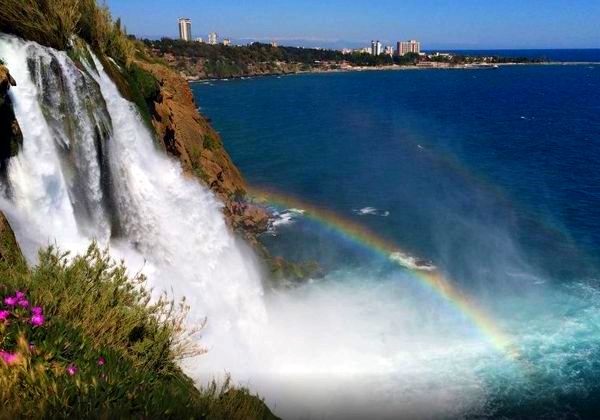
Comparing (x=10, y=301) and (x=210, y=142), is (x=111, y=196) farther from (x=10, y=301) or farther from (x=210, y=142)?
(x=210, y=142)

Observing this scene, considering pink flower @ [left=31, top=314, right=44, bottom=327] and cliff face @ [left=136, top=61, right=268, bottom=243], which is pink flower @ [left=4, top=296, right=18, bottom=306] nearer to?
pink flower @ [left=31, top=314, right=44, bottom=327]

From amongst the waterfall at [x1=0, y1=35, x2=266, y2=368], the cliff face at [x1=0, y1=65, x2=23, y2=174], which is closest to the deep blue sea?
the waterfall at [x1=0, y1=35, x2=266, y2=368]

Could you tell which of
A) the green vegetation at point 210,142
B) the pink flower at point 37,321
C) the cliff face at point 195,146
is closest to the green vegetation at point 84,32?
the cliff face at point 195,146

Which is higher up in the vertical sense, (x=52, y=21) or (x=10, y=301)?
(x=52, y=21)

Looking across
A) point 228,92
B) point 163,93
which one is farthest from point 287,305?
point 228,92

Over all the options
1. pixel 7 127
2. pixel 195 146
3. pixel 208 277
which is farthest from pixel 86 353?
pixel 195 146

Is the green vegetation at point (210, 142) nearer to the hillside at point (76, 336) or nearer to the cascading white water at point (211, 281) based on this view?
the cascading white water at point (211, 281)

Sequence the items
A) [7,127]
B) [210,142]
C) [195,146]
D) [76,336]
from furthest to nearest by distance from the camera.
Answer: [210,142] → [195,146] → [7,127] → [76,336]
